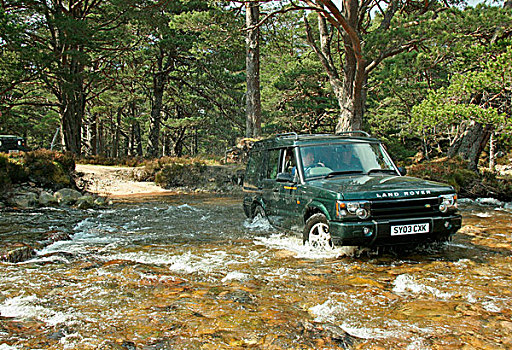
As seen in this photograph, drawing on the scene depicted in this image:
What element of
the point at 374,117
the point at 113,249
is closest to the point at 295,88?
the point at 374,117

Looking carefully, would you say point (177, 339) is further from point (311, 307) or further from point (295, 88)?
point (295, 88)

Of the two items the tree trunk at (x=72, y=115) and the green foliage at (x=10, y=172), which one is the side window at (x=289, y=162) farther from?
the tree trunk at (x=72, y=115)

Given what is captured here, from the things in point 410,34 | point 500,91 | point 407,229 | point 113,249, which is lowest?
Answer: point 113,249

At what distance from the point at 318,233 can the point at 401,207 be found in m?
1.31

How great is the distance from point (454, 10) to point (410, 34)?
4.87 feet

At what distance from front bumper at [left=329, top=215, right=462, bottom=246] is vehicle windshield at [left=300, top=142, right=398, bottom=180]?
4.64 feet

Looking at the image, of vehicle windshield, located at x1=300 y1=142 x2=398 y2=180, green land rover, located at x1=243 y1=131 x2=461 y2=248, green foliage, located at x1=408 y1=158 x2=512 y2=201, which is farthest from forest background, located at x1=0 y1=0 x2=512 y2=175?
green land rover, located at x1=243 y1=131 x2=461 y2=248

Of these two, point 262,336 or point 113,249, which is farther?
point 113,249

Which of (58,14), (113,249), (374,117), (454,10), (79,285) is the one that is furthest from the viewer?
(374,117)

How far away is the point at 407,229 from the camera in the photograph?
539 centimetres

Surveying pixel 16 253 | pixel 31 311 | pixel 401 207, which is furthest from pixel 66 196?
pixel 401 207

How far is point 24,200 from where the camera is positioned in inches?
485

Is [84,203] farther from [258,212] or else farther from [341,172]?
[341,172]

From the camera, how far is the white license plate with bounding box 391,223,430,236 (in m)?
5.36
